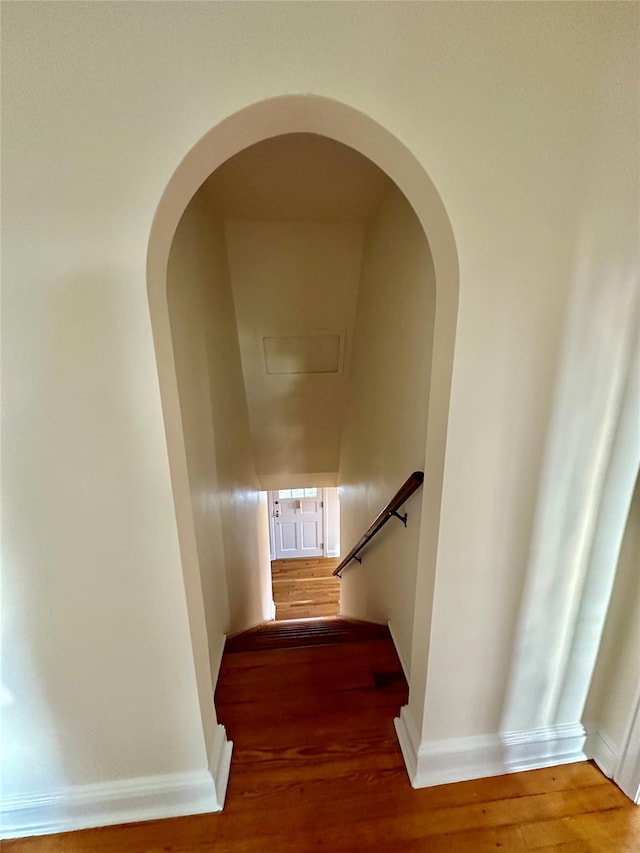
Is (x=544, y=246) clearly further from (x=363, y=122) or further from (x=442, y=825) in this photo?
(x=442, y=825)

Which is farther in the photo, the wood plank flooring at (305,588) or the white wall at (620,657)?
the wood plank flooring at (305,588)

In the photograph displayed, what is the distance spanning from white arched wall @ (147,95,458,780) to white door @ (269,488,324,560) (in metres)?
5.20

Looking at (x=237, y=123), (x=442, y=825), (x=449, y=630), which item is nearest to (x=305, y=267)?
(x=237, y=123)

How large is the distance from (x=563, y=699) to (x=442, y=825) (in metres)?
0.55

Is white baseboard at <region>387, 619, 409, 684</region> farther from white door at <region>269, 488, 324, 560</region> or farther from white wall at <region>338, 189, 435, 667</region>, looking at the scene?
white door at <region>269, 488, 324, 560</region>

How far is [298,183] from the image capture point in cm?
177

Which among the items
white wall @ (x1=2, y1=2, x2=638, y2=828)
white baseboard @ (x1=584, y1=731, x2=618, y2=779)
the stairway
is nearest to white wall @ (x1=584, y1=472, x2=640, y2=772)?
white baseboard @ (x1=584, y1=731, x2=618, y2=779)

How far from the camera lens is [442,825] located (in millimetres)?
1235

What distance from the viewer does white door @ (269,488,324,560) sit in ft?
21.0

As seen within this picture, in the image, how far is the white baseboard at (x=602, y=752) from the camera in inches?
52.2

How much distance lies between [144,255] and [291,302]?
65.1 inches

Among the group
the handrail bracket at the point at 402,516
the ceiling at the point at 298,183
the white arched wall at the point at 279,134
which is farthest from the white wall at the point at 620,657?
the ceiling at the point at 298,183

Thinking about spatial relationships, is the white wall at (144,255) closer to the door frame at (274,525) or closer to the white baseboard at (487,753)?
the white baseboard at (487,753)

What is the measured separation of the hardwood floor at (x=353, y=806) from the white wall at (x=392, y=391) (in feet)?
1.38
